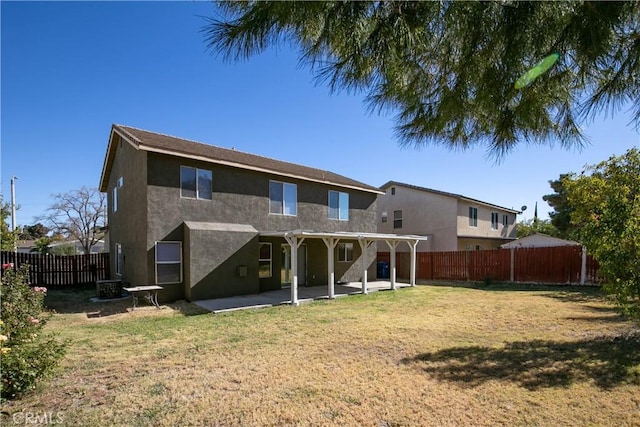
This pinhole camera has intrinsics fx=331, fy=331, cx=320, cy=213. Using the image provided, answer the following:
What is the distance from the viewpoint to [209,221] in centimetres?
1265

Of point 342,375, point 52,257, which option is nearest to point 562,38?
point 342,375

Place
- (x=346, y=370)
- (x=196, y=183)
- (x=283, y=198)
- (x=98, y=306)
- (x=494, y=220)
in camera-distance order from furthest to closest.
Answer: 1. (x=494, y=220)
2. (x=283, y=198)
3. (x=196, y=183)
4. (x=98, y=306)
5. (x=346, y=370)

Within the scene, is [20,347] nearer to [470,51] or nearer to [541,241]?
[470,51]

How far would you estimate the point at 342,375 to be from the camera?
5.01 metres

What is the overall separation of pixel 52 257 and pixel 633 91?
20.7 m

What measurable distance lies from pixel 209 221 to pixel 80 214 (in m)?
32.3

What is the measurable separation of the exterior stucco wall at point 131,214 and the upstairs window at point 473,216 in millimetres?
22819

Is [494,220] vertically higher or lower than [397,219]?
lower

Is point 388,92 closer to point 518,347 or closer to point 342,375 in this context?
point 342,375

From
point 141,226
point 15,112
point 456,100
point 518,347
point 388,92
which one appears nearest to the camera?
point 456,100

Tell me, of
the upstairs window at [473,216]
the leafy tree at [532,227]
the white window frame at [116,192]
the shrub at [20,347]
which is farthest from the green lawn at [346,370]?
the leafy tree at [532,227]

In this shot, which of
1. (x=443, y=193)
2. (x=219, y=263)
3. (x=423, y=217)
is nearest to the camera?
(x=219, y=263)

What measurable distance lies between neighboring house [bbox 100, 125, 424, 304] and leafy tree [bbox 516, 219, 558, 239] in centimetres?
3255

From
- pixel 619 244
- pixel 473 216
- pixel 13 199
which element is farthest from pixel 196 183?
pixel 473 216
